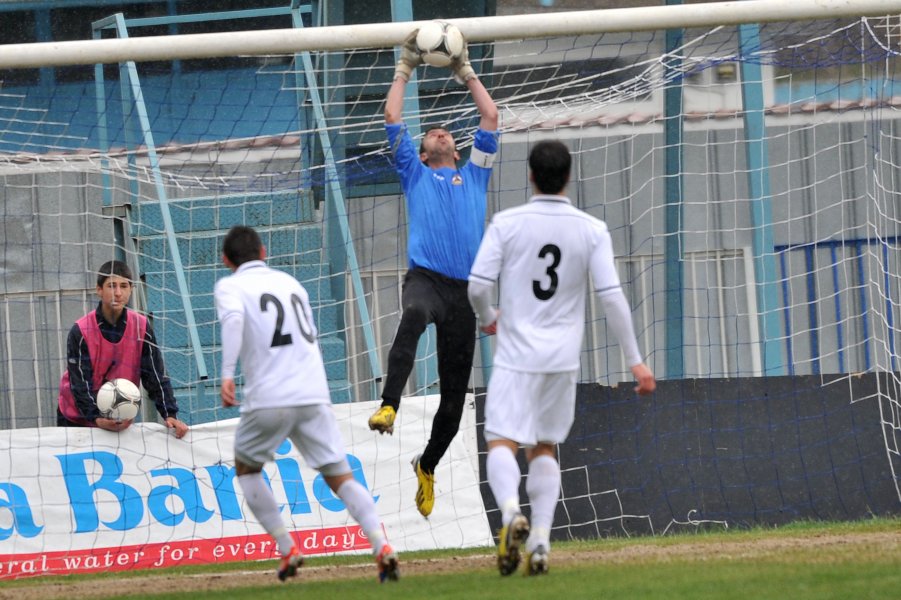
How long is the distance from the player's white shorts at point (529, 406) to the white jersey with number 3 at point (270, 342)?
34.2 inches

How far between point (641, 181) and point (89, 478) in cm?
683

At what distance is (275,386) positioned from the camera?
20.8ft

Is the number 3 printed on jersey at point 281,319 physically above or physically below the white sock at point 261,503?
above

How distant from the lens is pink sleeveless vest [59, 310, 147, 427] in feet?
30.4

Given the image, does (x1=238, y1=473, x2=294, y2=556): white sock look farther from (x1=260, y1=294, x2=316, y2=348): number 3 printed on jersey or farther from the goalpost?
the goalpost

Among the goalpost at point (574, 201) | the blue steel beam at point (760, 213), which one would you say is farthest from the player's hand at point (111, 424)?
the blue steel beam at point (760, 213)

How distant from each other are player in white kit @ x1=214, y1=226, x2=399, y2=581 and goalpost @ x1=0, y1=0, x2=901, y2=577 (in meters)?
2.60

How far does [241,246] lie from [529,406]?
162cm

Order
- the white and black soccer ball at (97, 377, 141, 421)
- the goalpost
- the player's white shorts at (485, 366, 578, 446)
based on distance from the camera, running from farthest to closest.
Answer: the goalpost
the white and black soccer ball at (97, 377, 141, 421)
the player's white shorts at (485, 366, 578, 446)

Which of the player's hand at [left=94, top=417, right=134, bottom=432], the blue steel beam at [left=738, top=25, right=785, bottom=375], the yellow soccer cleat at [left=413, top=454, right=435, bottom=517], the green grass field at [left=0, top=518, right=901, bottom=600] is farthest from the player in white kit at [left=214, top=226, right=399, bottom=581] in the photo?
the blue steel beam at [left=738, top=25, right=785, bottom=375]

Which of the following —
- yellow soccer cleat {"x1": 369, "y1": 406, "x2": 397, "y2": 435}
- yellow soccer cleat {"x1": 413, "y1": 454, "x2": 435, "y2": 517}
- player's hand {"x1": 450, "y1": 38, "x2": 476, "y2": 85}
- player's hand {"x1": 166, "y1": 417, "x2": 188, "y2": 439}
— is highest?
player's hand {"x1": 450, "y1": 38, "x2": 476, "y2": 85}

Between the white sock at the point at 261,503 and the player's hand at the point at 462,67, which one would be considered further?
the player's hand at the point at 462,67

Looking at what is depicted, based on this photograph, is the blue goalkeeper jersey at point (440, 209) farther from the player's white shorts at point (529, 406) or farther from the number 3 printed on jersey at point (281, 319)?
the player's white shorts at point (529, 406)

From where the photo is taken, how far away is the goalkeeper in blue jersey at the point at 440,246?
7.58 m
